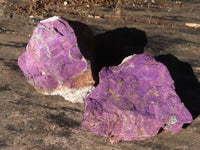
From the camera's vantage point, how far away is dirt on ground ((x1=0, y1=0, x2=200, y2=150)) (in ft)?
7.16

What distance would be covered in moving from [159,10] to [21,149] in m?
2.20

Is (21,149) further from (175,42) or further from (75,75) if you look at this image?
(175,42)

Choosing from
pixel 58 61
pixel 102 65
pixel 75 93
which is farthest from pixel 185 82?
pixel 58 61

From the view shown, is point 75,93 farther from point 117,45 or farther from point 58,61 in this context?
point 117,45

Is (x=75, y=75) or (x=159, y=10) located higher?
(x=159, y=10)

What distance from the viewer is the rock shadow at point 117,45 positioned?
285 centimetres

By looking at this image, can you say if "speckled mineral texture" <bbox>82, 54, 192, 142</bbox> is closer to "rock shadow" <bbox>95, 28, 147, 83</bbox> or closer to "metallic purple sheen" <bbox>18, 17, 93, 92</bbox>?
"metallic purple sheen" <bbox>18, 17, 93, 92</bbox>

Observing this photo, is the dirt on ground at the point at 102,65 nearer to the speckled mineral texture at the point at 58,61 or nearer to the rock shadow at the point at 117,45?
the rock shadow at the point at 117,45

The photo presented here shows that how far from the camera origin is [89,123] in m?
2.05

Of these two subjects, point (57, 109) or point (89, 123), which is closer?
point (89, 123)

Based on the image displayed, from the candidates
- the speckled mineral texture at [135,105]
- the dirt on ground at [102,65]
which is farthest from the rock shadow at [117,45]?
the speckled mineral texture at [135,105]

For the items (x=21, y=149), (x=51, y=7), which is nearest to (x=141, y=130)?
(x=21, y=149)

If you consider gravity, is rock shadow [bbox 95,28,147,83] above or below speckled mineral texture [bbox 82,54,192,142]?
above

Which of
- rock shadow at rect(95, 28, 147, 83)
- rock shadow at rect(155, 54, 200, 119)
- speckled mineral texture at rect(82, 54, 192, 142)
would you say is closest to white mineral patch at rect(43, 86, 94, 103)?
speckled mineral texture at rect(82, 54, 192, 142)
